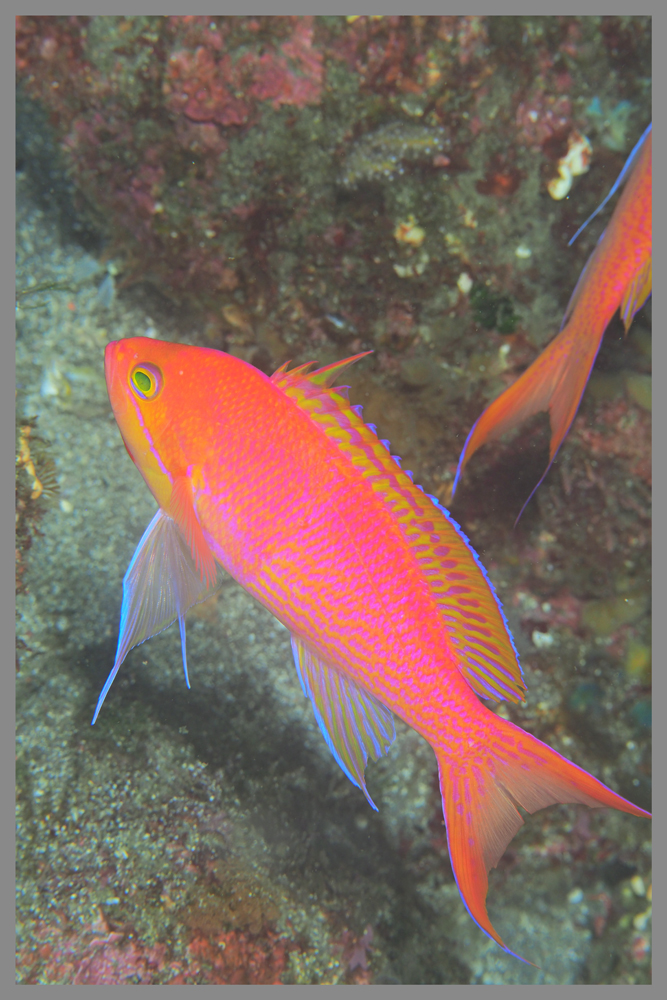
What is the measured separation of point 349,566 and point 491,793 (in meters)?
0.86

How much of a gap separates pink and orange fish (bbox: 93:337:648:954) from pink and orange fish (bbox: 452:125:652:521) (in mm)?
666

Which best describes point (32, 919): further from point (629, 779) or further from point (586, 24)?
point (586, 24)

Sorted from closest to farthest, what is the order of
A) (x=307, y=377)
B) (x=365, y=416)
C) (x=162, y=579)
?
(x=307, y=377) < (x=162, y=579) < (x=365, y=416)

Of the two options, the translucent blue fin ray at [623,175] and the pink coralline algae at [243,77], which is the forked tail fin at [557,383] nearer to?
the translucent blue fin ray at [623,175]

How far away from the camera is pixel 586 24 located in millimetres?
2412

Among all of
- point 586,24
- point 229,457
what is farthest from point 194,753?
point 586,24

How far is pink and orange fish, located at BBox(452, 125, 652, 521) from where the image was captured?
6.95ft

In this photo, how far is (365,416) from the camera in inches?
114

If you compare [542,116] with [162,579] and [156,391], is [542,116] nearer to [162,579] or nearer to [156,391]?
[156,391]

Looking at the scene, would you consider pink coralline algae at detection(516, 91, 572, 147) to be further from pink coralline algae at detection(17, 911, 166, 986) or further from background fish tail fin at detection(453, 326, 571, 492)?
pink coralline algae at detection(17, 911, 166, 986)

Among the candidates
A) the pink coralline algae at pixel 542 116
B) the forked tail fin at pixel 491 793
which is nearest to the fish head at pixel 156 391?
the forked tail fin at pixel 491 793

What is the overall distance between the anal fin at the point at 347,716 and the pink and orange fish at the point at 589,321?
996 mm

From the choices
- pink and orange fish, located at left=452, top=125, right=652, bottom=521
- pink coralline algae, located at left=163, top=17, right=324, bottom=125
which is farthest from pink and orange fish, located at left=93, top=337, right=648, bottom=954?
pink coralline algae, located at left=163, top=17, right=324, bottom=125

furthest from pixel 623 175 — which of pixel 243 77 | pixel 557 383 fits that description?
pixel 243 77
